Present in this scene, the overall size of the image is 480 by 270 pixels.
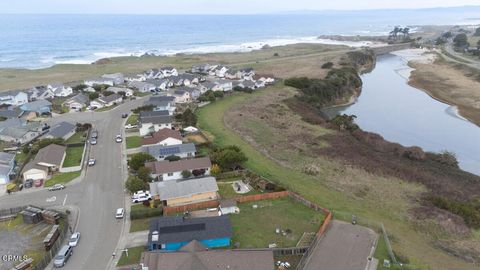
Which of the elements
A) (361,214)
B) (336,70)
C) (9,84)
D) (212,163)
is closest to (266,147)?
(212,163)

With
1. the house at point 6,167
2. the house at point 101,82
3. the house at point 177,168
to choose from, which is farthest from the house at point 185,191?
the house at point 101,82

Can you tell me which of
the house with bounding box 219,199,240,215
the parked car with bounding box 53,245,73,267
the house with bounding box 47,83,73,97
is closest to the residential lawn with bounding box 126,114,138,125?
the house with bounding box 47,83,73,97

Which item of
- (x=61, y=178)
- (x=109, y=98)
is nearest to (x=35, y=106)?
(x=109, y=98)

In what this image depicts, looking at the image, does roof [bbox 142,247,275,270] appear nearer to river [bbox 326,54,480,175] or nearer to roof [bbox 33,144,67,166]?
roof [bbox 33,144,67,166]

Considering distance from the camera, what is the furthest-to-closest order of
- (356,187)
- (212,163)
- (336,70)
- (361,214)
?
1. (336,70)
2. (212,163)
3. (356,187)
4. (361,214)

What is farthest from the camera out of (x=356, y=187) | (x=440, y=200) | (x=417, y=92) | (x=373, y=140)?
(x=417, y=92)

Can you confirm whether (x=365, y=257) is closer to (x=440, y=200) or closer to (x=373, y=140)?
(x=440, y=200)

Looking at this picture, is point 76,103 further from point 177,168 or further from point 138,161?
point 177,168
